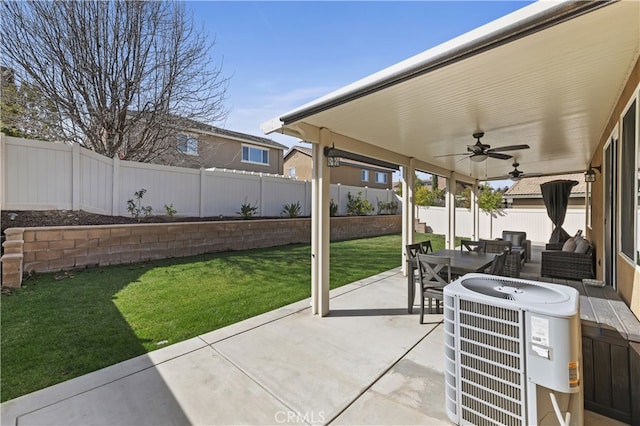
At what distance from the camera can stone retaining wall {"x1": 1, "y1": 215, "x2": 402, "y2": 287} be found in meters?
5.54

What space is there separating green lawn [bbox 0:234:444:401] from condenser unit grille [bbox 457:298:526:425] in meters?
3.12

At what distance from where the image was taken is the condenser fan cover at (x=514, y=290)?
80.8 inches

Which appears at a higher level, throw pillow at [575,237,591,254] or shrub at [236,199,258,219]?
shrub at [236,199,258,219]

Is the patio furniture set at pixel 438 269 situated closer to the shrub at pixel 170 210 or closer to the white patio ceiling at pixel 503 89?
the white patio ceiling at pixel 503 89

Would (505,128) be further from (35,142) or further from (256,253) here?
(35,142)

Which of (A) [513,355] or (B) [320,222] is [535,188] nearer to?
(B) [320,222]

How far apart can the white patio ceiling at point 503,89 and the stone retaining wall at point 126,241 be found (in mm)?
5096

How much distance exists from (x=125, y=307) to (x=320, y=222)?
325 cm

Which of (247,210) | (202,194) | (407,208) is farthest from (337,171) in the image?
(407,208)

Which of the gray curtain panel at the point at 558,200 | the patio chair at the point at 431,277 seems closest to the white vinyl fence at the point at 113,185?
the patio chair at the point at 431,277

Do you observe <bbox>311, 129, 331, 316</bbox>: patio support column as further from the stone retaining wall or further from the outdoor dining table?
the stone retaining wall

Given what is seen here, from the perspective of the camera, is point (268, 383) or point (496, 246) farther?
point (496, 246)
